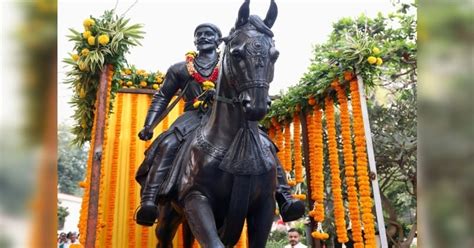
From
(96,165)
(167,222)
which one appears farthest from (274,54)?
(96,165)

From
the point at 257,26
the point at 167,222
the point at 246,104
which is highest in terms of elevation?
the point at 257,26

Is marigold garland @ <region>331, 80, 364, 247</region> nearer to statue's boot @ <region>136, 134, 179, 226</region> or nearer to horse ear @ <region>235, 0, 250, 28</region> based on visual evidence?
statue's boot @ <region>136, 134, 179, 226</region>

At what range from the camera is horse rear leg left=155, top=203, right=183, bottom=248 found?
461 cm

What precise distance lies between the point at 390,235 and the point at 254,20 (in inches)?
516

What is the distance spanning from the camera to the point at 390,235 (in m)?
14.9

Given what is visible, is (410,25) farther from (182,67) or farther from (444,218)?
(444,218)

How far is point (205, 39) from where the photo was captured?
16.0 ft

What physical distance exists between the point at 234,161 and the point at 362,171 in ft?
8.22

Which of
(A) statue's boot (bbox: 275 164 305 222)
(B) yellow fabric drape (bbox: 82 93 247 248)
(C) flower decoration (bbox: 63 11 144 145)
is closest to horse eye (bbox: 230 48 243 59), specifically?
(A) statue's boot (bbox: 275 164 305 222)

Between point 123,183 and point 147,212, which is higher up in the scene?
point 147,212

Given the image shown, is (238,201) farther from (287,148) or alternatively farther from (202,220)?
(287,148)

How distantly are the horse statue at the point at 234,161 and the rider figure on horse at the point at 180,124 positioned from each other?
35cm

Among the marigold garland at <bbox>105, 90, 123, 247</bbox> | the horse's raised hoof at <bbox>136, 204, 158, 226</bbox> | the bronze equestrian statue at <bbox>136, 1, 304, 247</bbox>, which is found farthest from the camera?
the marigold garland at <bbox>105, 90, 123, 247</bbox>

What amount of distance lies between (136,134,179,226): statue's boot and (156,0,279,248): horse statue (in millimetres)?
318
